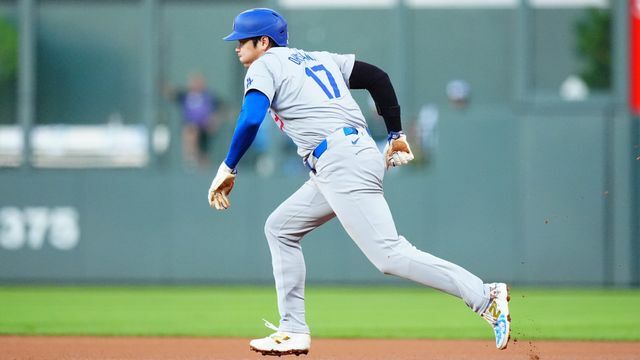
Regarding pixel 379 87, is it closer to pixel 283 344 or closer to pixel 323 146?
pixel 323 146

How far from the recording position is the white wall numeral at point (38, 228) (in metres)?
13.6

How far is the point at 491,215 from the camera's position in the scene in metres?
13.4

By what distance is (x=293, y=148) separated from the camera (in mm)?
13648

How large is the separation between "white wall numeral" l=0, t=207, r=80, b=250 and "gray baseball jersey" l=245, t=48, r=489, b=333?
741 cm

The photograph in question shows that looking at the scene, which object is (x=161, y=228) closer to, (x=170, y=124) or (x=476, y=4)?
(x=170, y=124)

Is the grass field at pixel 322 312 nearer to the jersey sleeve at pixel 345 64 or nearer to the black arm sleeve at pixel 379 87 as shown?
the black arm sleeve at pixel 379 87

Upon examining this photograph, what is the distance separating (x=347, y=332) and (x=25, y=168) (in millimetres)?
5970

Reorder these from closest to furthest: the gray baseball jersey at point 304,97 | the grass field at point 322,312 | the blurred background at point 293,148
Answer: the gray baseball jersey at point 304,97 < the grass field at point 322,312 < the blurred background at point 293,148

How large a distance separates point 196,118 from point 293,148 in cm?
116

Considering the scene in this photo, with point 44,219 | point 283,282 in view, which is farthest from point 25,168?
point 283,282

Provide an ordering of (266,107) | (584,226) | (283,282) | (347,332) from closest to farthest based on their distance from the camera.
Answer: (266,107), (283,282), (347,332), (584,226)

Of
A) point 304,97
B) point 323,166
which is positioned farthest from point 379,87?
point 323,166

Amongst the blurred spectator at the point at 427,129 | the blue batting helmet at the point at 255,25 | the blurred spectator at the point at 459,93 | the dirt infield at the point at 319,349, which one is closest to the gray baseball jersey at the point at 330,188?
the blue batting helmet at the point at 255,25

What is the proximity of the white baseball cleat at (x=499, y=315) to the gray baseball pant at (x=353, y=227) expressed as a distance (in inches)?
1.7
